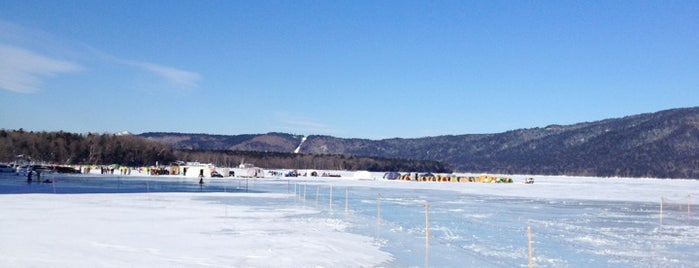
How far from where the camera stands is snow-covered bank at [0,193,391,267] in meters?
10.8

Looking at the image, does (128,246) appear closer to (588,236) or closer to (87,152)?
(588,236)

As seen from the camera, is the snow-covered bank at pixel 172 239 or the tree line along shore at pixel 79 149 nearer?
the snow-covered bank at pixel 172 239

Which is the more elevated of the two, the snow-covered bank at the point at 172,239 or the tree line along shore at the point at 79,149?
the tree line along shore at the point at 79,149

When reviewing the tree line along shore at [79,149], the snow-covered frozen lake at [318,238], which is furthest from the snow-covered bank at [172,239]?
the tree line along shore at [79,149]

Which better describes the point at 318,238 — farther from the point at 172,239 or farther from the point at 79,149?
the point at 79,149

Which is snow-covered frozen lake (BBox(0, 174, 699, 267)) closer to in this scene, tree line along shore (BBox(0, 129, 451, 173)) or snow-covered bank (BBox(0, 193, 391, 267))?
snow-covered bank (BBox(0, 193, 391, 267))

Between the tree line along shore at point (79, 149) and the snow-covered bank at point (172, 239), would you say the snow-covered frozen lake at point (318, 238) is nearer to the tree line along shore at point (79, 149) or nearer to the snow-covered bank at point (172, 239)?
the snow-covered bank at point (172, 239)

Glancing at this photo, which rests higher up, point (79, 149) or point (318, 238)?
point (79, 149)

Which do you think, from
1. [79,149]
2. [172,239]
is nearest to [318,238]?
[172,239]

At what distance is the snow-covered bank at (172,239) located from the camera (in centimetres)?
1084

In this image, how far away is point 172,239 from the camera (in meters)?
13.7

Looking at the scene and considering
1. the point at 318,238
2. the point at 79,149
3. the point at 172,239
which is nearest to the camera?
the point at 172,239

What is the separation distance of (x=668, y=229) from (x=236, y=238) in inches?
482

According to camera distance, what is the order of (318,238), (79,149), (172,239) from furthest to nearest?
(79,149) < (318,238) < (172,239)
